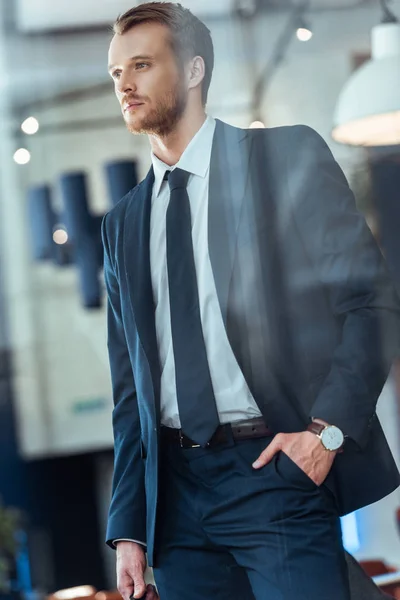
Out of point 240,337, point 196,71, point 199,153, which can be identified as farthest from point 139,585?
point 196,71

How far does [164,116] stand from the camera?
128cm

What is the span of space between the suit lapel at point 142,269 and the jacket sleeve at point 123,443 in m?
0.07

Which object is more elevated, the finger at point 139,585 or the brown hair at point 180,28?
the brown hair at point 180,28

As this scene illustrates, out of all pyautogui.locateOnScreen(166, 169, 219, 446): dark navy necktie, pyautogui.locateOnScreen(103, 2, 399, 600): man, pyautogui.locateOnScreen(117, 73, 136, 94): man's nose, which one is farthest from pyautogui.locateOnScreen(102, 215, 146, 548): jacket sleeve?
pyautogui.locateOnScreen(117, 73, 136, 94): man's nose

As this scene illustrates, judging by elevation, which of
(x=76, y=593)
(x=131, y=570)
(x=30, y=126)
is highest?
(x=30, y=126)

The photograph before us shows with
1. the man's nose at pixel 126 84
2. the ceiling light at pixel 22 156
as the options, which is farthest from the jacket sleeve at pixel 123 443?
the ceiling light at pixel 22 156

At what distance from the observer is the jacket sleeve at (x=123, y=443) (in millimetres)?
1361

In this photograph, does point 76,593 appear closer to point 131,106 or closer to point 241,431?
point 241,431

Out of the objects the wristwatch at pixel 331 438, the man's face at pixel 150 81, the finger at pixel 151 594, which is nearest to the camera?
the wristwatch at pixel 331 438

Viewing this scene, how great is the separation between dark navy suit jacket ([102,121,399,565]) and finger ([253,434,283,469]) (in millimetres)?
25

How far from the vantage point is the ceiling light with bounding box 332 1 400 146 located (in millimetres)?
1312

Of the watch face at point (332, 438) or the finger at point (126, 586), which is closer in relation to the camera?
the watch face at point (332, 438)

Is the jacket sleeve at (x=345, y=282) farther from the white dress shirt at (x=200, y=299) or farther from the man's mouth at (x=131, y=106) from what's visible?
the man's mouth at (x=131, y=106)

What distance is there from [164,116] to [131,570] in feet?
2.34
